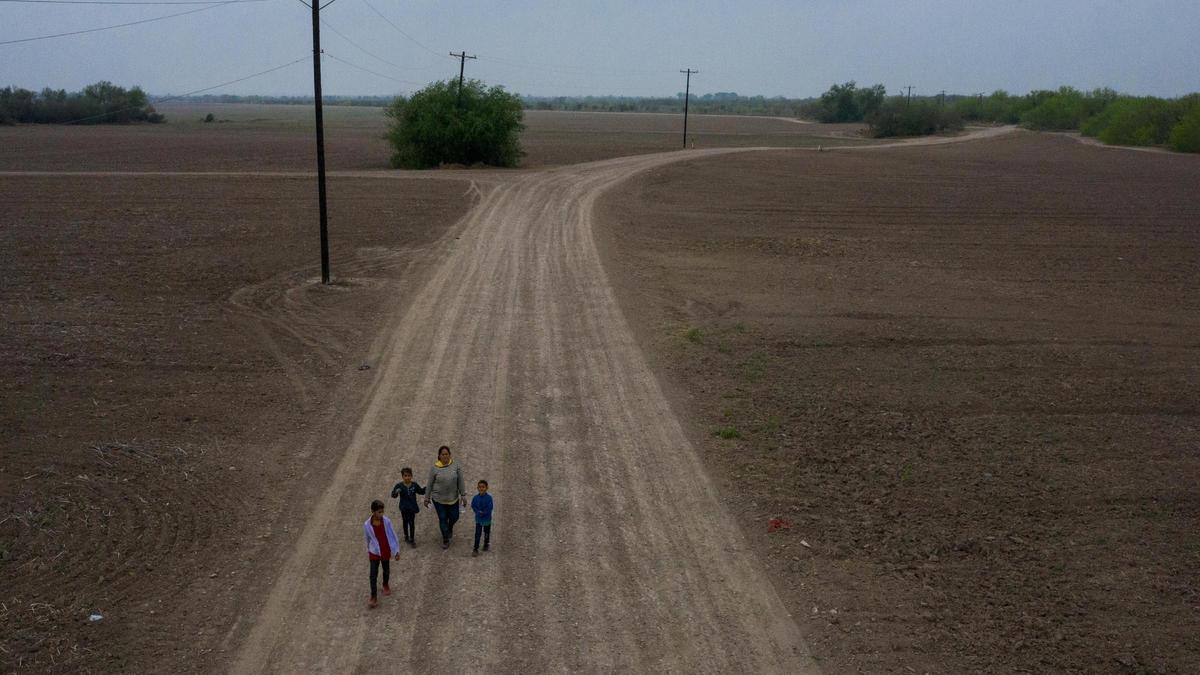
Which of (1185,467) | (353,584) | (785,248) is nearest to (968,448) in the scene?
(1185,467)

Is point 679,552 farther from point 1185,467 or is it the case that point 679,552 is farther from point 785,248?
point 785,248

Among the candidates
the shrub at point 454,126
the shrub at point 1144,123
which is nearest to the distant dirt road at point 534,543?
the shrub at point 454,126

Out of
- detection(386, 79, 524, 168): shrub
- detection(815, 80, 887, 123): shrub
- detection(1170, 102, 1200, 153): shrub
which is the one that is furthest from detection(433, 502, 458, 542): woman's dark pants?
detection(815, 80, 887, 123): shrub

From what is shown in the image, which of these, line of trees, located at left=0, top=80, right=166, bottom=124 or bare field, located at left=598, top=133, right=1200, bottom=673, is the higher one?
line of trees, located at left=0, top=80, right=166, bottom=124

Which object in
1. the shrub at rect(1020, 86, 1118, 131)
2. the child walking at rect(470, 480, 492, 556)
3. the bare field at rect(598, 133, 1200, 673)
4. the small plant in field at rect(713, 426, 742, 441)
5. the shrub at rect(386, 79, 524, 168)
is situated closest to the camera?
the bare field at rect(598, 133, 1200, 673)

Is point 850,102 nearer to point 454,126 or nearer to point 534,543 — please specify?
point 454,126

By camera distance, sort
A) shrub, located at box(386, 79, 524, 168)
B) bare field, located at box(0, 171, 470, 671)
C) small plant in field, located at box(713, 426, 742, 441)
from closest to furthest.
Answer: bare field, located at box(0, 171, 470, 671), small plant in field, located at box(713, 426, 742, 441), shrub, located at box(386, 79, 524, 168)

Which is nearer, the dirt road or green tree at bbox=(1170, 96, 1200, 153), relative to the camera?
the dirt road

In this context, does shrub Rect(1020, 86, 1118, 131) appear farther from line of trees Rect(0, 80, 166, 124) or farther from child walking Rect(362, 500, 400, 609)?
child walking Rect(362, 500, 400, 609)
